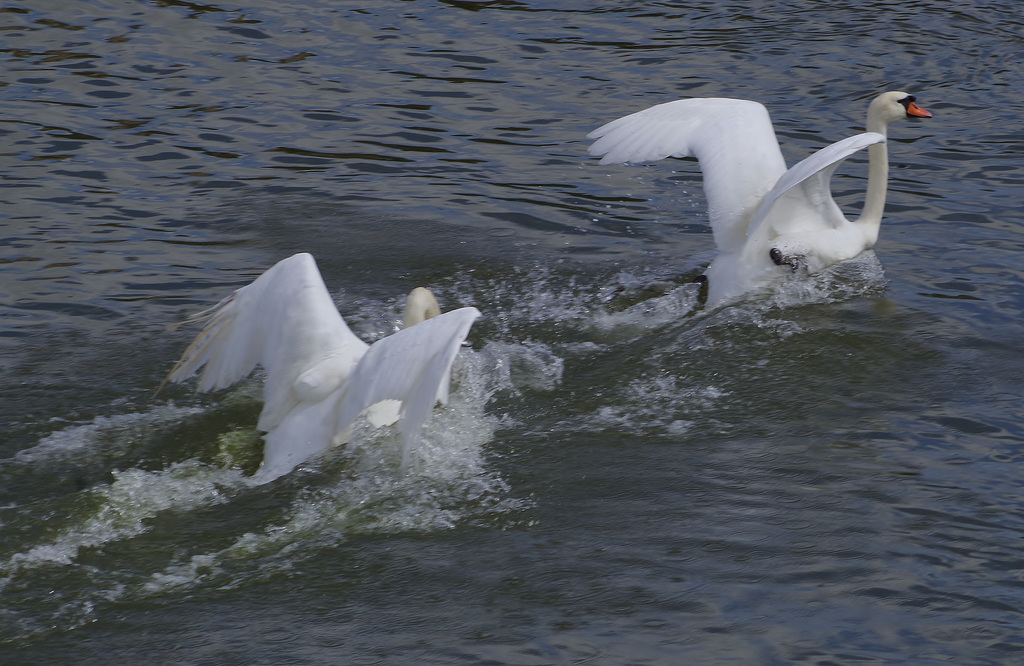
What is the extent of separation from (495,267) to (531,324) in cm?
94

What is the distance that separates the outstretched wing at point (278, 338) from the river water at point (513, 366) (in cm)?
33

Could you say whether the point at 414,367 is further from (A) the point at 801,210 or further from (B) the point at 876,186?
(B) the point at 876,186

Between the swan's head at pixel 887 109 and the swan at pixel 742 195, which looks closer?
the swan at pixel 742 195

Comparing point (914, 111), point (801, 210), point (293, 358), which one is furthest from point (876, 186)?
point (293, 358)

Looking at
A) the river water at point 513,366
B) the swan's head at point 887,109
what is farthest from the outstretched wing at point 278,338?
the swan's head at point 887,109

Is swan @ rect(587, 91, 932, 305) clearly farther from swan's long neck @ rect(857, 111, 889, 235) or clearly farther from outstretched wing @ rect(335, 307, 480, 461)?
outstretched wing @ rect(335, 307, 480, 461)

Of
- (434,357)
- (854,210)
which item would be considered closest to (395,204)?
(854,210)

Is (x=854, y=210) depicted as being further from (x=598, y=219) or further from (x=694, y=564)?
(x=694, y=564)

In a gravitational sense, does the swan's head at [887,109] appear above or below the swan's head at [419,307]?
above

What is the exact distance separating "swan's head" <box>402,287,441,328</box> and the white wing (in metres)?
2.00

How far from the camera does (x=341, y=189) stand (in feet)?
30.4

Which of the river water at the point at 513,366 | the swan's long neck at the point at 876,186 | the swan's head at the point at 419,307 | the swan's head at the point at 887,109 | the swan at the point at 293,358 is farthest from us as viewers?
the swan's head at the point at 887,109

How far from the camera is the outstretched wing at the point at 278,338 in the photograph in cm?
541

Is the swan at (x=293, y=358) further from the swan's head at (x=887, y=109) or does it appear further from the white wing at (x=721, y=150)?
the swan's head at (x=887, y=109)
